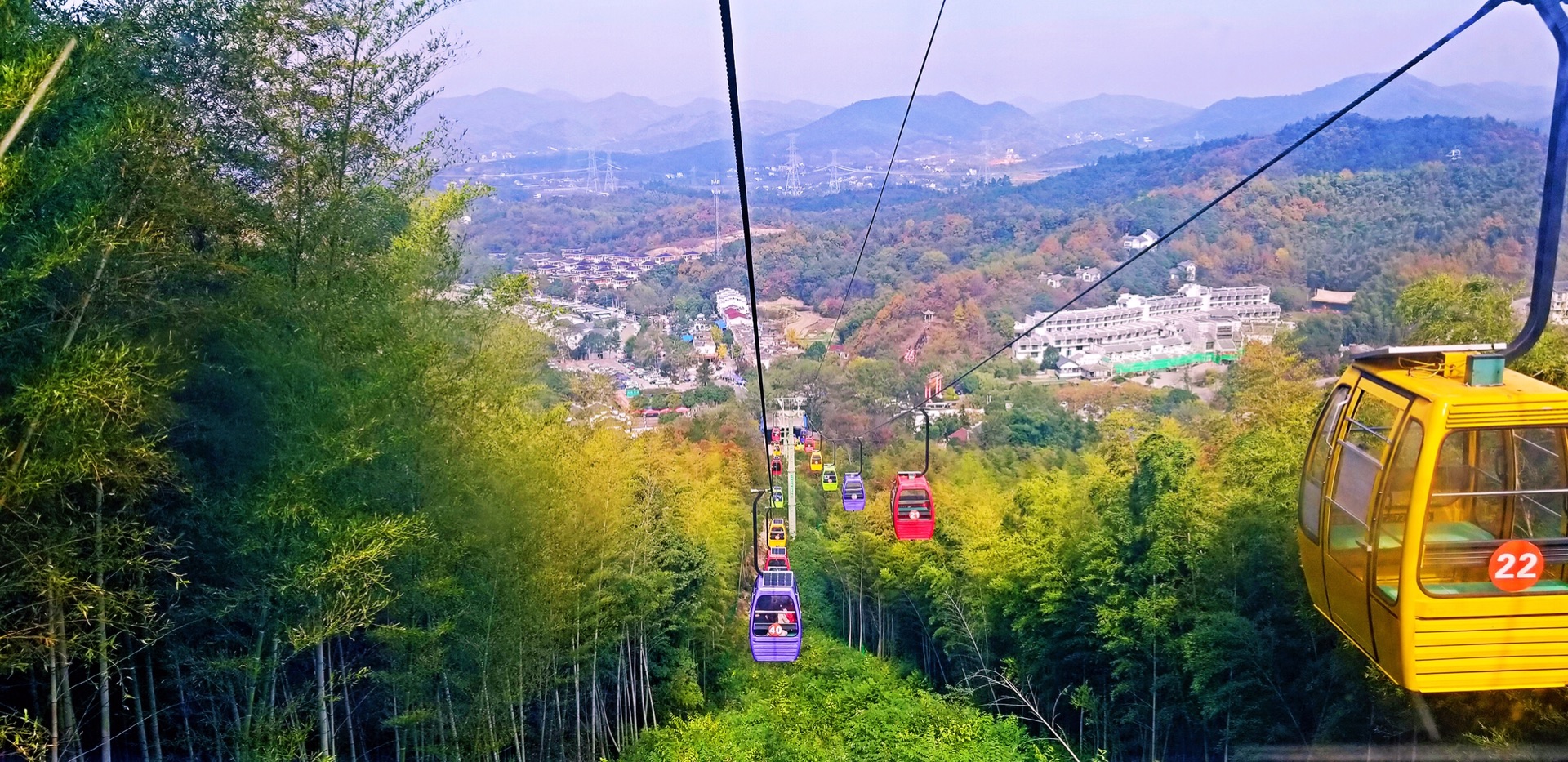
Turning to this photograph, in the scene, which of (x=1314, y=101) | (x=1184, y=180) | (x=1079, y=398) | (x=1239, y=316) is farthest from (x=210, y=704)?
(x=1314, y=101)

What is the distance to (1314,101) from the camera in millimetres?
19906

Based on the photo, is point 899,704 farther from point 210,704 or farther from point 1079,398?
point 1079,398

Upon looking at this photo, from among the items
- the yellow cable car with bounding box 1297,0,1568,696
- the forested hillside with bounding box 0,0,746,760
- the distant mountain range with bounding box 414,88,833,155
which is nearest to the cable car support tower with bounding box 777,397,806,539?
the distant mountain range with bounding box 414,88,833,155

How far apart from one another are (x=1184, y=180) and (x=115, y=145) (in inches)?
820

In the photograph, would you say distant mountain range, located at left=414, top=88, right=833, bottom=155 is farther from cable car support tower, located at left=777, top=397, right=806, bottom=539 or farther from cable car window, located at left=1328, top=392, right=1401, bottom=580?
cable car window, located at left=1328, top=392, right=1401, bottom=580

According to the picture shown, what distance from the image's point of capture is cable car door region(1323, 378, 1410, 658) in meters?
2.16

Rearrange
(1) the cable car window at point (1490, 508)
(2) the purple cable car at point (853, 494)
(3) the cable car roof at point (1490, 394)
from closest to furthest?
(3) the cable car roof at point (1490, 394) → (1) the cable car window at point (1490, 508) → (2) the purple cable car at point (853, 494)

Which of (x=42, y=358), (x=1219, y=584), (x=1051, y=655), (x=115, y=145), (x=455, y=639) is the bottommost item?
(x=1051, y=655)

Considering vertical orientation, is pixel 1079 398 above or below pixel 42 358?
below

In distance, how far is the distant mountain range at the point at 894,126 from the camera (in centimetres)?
1714

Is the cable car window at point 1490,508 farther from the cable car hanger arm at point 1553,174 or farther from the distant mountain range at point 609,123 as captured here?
the distant mountain range at point 609,123

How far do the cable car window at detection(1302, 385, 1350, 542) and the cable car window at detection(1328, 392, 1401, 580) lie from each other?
75 mm

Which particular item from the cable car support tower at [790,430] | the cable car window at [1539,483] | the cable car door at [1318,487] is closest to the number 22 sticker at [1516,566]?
the cable car window at [1539,483]

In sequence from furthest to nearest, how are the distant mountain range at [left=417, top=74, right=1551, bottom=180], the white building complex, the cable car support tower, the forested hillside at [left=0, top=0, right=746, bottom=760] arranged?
1. the cable car support tower
2. the distant mountain range at [left=417, top=74, right=1551, bottom=180]
3. the white building complex
4. the forested hillside at [left=0, top=0, right=746, bottom=760]
